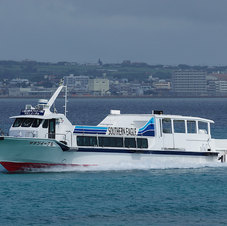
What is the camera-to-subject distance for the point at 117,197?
3612 cm

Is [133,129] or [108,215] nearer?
[108,215]

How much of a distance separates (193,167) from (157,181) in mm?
5832

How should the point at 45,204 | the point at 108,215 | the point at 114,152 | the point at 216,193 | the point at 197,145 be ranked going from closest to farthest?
the point at 108,215 < the point at 45,204 < the point at 216,193 < the point at 114,152 < the point at 197,145

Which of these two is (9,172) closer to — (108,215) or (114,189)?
(114,189)

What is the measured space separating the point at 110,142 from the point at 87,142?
1.57 metres

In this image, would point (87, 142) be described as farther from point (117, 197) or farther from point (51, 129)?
point (117, 197)

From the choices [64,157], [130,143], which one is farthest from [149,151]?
[64,157]

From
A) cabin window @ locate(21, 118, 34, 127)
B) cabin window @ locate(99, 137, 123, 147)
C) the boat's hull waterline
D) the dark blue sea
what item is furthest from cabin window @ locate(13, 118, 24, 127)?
cabin window @ locate(99, 137, 123, 147)

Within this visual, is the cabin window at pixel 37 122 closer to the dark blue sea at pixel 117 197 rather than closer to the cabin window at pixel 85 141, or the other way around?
the cabin window at pixel 85 141

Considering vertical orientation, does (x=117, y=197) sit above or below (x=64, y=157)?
below

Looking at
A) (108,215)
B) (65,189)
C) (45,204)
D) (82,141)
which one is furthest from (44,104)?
(108,215)

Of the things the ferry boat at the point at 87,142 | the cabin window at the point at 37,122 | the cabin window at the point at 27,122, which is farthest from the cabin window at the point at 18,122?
the cabin window at the point at 37,122

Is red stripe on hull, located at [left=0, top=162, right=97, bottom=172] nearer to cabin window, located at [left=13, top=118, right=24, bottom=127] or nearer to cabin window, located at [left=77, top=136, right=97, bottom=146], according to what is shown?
cabin window, located at [left=77, top=136, right=97, bottom=146]

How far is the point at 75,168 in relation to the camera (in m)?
43.1
